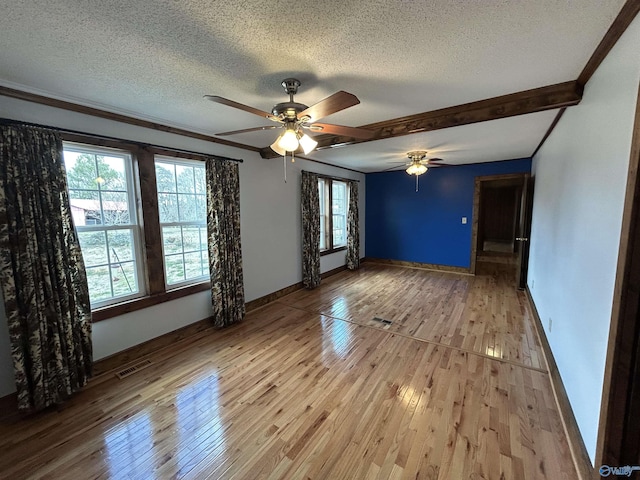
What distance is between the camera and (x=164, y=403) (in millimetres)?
2051

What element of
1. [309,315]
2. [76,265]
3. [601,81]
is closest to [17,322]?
[76,265]

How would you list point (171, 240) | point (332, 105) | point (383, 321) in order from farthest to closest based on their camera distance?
point (383, 321) < point (171, 240) < point (332, 105)

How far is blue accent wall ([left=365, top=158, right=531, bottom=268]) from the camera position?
17.9 feet

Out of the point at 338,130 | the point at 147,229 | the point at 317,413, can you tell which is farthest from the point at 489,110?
the point at 147,229

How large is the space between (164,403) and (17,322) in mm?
1186

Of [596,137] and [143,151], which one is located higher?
[143,151]

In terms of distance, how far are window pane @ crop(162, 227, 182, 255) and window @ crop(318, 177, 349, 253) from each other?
284 cm

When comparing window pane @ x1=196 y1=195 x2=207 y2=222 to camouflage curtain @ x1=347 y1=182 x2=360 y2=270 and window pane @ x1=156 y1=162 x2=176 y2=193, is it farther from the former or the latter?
camouflage curtain @ x1=347 y1=182 x2=360 y2=270

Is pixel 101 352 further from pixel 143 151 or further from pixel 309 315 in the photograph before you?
pixel 309 315

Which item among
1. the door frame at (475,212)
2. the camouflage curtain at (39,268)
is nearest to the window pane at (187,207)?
the camouflage curtain at (39,268)

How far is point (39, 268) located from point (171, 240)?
3.68 ft

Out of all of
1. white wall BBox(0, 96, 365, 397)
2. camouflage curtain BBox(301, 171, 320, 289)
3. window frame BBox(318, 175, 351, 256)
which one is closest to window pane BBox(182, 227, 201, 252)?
white wall BBox(0, 96, 365, 397)

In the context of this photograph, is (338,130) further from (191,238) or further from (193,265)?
(193,265)

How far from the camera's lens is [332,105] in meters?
1.65
